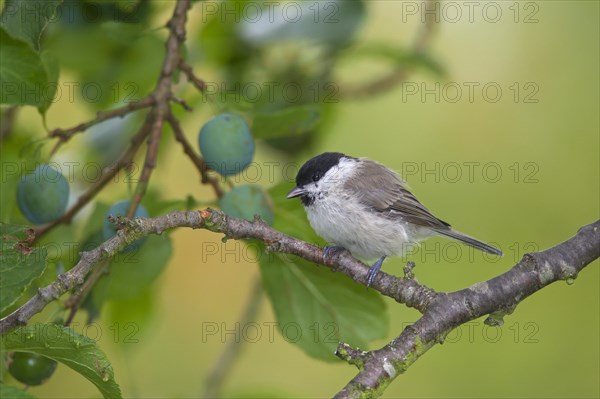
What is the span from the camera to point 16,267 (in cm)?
175

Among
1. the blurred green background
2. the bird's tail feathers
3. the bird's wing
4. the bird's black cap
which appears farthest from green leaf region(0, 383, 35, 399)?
the blurred green background

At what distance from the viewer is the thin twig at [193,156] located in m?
2.31

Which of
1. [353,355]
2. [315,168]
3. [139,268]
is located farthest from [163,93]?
[353,355]

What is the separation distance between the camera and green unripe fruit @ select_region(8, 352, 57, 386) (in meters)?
2.10

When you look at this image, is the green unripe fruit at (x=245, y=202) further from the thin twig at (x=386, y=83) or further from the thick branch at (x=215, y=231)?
the thin twig at (x=386, y=83)

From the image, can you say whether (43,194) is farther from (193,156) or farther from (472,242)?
(472,242)

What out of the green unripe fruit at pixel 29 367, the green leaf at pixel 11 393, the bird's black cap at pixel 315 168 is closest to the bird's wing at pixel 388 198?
the bird's black cap at pixel 315 168

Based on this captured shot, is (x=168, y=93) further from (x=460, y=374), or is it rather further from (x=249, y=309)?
(x=460, y=374)

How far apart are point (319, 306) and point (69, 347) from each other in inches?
42.2

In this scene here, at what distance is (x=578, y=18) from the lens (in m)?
4.44

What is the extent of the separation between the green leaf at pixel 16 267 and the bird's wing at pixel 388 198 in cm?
160

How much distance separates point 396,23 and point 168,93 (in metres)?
2.78

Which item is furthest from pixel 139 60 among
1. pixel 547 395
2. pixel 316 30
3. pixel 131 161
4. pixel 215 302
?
pixel 547 395

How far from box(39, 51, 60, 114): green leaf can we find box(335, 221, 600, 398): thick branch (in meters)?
→ 1.32
